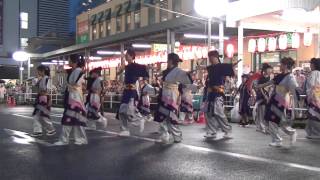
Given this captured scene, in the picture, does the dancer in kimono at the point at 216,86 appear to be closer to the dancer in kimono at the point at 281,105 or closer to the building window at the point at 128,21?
the dancer in kimono at the point at 281,105

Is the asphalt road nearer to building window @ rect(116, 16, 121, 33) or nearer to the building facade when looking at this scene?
the building facade

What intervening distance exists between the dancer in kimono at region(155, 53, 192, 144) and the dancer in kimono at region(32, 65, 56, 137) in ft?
10.2

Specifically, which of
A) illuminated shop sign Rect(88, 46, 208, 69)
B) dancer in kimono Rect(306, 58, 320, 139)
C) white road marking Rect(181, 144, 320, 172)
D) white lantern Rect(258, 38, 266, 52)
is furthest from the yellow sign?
white road marking Rect(181, 144, 320, 172)

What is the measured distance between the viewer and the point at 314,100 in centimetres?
1167

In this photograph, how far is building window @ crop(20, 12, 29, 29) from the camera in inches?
2247

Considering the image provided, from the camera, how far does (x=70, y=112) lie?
9.65 metres

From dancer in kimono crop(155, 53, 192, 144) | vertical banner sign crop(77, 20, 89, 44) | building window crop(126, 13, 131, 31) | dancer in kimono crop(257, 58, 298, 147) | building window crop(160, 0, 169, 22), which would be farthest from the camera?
vertical banner sign crop(77, 20, 89, 44)

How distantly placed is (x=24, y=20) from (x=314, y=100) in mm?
50811

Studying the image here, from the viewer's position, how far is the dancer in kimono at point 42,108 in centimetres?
1170

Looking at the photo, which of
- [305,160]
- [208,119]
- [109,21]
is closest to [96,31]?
[109,21]

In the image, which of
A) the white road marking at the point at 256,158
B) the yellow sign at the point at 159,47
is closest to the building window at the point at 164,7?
the yellow sign at the point at 159,47

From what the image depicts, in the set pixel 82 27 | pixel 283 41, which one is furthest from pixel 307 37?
A: pixel 82 27

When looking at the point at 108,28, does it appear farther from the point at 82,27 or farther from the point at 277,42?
the point at 277,42

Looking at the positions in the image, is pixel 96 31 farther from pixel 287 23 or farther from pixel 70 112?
pixel 70 112
